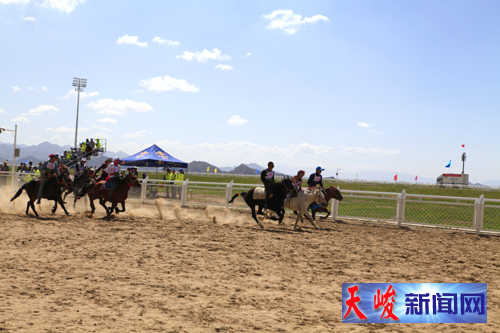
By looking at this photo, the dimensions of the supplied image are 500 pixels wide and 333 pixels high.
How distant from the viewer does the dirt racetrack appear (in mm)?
4219

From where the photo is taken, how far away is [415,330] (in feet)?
13.8

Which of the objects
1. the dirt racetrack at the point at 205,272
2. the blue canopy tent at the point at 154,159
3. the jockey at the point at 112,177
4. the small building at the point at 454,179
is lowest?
the dirt racetrack at the point at 205,272

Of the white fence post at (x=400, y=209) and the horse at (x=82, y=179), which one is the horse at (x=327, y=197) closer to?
the white fence post at (x=400, y=209)

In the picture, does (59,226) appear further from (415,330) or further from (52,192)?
(415,330)

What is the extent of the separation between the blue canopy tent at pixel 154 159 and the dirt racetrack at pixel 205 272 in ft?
44.2

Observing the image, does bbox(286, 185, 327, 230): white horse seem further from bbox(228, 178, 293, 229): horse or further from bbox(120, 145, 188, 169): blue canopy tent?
bbox(120, 145, 188, 169): blue canopy tent

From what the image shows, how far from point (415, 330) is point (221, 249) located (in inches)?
180

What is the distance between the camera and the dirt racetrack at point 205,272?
4219 mm

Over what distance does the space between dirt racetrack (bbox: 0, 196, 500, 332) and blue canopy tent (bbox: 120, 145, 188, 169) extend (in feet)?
44.2

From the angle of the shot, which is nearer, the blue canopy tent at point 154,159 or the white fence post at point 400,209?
the white fence post at point 400,209

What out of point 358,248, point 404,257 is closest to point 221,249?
point 358,248

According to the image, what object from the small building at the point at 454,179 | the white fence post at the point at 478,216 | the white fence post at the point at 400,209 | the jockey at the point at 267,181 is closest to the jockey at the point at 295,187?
the jockey at the point at 267,181

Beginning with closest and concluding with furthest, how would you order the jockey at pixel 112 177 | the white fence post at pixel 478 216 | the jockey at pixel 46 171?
the jockey at pixel 46 171 < the white fence post at pixel 478 216 < the jockey at pixel 112 177

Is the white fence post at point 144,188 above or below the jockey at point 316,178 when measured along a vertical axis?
below
